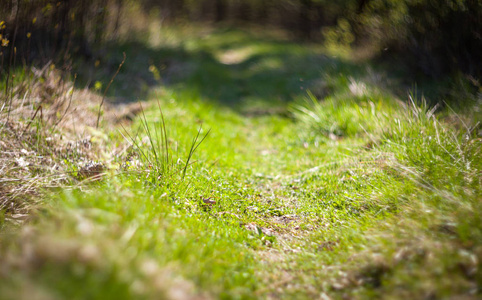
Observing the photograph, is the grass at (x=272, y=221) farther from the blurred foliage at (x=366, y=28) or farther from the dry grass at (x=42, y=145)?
the blurred foliage at (x=366, y=28)

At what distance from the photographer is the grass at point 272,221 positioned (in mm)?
1462

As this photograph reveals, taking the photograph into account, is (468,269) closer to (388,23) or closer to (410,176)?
(410,176)

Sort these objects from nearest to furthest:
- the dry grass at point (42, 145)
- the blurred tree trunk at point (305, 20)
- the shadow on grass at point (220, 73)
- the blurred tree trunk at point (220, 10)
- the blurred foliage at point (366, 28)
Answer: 1. the dry grass at point (42, 145)
2. the blurred foliage at point (366, 28)
3. the shadow on grass at point (220, 73)
4. the blurred tree trunk at point (305, 20)
5. the blurred tree trunk at point (220, 10)

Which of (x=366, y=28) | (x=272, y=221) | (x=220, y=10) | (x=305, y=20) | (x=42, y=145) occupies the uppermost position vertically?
(x=220, y=10)

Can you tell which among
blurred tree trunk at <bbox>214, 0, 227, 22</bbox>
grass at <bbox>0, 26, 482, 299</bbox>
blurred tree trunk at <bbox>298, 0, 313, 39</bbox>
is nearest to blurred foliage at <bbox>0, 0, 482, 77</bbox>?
grass at <bbox>0, 26, 482, 299</bbox>

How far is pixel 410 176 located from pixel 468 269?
42.5 inches

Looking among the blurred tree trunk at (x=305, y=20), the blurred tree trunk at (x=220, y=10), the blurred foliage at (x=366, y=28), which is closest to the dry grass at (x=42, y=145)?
the blurred foliage at (x=366, y=28)

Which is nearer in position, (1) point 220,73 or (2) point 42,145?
(2) point 42,145

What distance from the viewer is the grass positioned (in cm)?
146

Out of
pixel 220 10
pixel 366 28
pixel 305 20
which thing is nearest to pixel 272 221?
pixel 366 28

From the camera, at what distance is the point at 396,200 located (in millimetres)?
2506

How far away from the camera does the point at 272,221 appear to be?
2783 mm

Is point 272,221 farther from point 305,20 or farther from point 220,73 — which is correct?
point 305,20

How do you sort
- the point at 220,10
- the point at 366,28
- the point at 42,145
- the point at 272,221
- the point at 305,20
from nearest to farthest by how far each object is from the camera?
the point at 272,221 → the point at 42,145 → the point at 366,28 → the point at 305,20 → the point at 220,10
